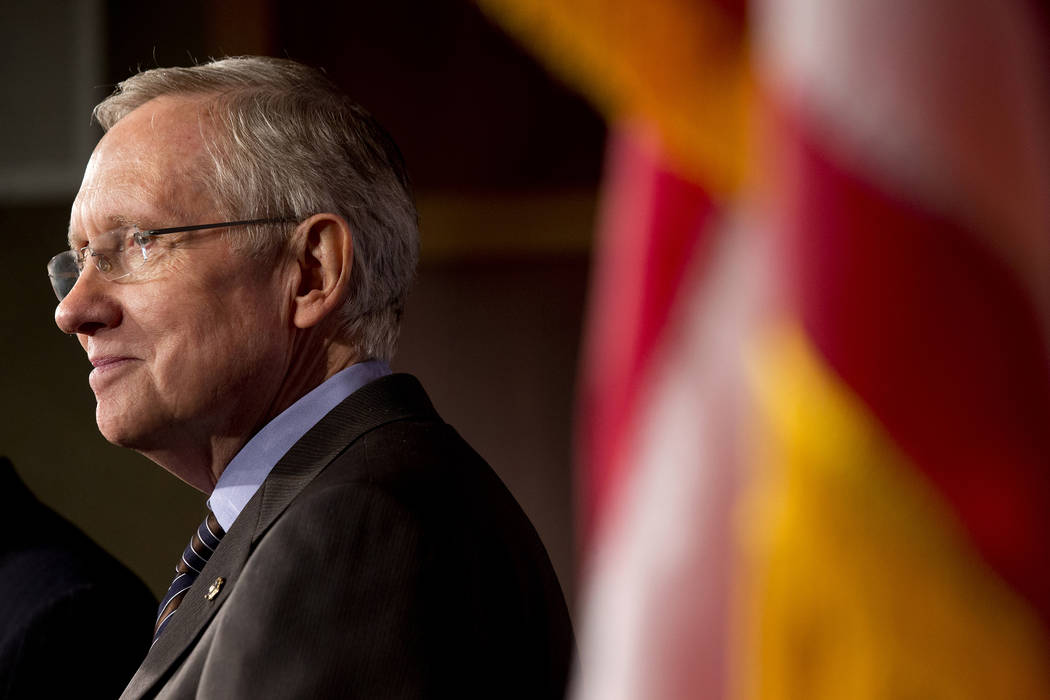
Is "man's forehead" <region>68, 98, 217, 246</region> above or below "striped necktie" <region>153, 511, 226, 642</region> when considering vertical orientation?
above

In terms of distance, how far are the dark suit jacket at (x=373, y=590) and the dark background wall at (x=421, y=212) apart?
2230 mm

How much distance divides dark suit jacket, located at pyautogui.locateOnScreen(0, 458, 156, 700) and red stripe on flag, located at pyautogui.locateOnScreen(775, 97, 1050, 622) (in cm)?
123

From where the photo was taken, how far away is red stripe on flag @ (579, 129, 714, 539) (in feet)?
2.09

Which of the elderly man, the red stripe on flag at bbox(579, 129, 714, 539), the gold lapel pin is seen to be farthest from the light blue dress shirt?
the red stripe on flag at bbox(579, 129, 714, 539)

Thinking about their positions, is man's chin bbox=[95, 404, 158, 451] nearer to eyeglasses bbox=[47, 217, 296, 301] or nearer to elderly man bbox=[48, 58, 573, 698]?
elderly man bbox=[48, 58, 573, 698]

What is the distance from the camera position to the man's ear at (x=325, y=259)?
141 centimetres

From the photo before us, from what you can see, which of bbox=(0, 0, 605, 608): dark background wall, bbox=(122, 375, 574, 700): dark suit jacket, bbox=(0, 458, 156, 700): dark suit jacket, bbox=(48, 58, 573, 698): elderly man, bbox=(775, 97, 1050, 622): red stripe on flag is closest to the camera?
bbox=(775, 97, 1050, 622): red stripe on flag

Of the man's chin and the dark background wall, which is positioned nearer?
the man's chin

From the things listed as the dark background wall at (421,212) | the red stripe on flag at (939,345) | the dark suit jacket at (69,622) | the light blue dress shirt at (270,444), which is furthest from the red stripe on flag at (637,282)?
the dark background wall at (421,212)

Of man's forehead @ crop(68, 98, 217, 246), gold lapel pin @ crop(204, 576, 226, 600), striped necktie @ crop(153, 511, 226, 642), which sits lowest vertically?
striped necktie @ crop(153, 511, 226, 642)

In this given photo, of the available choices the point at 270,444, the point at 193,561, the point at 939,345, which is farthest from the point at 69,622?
the point at 939,345

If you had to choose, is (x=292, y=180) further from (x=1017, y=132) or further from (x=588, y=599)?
(x=1017, y=132)

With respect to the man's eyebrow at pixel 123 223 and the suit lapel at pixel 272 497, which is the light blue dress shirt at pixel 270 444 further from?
the man's eyebrow at pixel 123 223

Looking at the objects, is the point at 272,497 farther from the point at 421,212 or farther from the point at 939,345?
the point at 421,212
